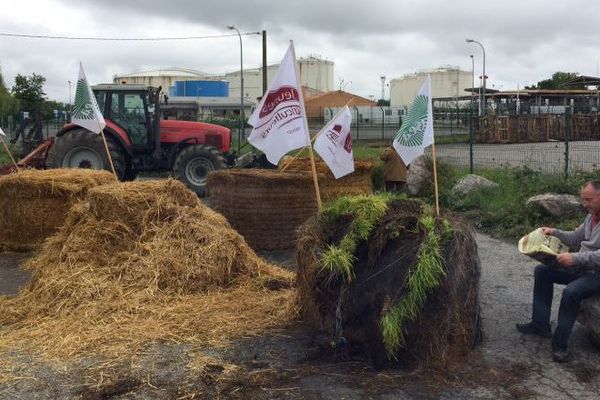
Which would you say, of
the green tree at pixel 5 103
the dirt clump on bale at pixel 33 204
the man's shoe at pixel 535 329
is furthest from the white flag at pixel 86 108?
the green tree at pixel 5 103

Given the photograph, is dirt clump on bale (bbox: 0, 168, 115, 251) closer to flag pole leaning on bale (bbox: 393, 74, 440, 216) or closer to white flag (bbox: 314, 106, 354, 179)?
white flag (bbox: 314, 106, 354, 179)

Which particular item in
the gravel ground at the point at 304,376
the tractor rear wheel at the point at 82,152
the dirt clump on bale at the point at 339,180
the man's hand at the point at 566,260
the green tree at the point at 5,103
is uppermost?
the green tree at the point at 5,103

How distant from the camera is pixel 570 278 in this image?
537 centimetres

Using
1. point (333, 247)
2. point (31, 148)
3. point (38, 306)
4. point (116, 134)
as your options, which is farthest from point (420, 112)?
point (31, 148)

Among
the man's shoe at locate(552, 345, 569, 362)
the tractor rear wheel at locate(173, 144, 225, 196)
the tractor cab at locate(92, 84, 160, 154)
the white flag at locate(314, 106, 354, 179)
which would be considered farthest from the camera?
the tractor rear wheel at locate(173, 144, 225, 196)

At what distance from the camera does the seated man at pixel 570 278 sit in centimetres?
500

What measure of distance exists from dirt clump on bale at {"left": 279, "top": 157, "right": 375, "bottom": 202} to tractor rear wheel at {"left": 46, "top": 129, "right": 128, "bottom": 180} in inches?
262

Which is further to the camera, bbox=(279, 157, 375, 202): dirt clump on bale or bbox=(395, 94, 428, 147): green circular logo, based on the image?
bbox=(279, 157, 375, 202): dirt clump on bale

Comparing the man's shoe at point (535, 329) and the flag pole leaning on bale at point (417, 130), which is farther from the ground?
the flag pole leaning on bale at point (417, 130)

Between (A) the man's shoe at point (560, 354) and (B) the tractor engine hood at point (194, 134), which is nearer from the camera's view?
(A) the man's shoe at point (560, 354)

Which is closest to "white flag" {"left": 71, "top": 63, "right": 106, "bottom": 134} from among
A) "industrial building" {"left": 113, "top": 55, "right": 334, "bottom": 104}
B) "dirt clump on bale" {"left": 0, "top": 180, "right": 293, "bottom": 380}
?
"dirt clump on bale" {"left": 0, "top": 180, "right": 293, "bottom": 380}

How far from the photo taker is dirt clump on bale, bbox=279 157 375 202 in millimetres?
9688

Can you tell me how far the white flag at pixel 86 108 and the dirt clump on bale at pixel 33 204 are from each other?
4.35ft

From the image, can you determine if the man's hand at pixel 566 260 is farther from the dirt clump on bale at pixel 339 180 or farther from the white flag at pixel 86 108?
the white flag at pixel 86 108
